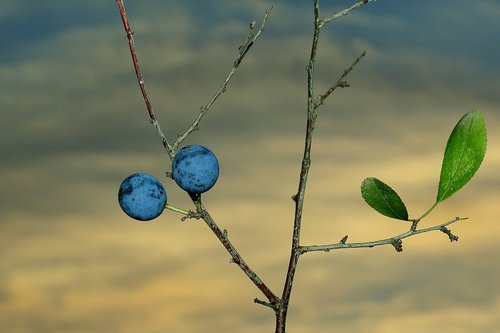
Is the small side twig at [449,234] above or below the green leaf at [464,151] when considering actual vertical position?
below

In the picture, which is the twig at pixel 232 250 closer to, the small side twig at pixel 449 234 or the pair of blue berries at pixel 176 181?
the pair of blue berries at pixel 176 181

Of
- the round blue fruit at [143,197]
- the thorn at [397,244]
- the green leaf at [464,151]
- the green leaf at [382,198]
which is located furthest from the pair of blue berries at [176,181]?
the green leaf at [464,151]

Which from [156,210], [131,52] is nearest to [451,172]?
[156,210]

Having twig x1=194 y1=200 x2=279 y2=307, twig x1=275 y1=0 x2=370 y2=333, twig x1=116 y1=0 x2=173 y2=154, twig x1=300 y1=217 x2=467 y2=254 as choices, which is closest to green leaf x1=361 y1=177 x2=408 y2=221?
twig x1=300 y1=217 x2=467 y2=254

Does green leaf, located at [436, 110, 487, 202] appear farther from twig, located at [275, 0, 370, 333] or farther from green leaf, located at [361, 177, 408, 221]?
twig, located at [275, 0, 370, 333]

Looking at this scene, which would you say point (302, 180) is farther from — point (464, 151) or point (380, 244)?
point (464, 151)

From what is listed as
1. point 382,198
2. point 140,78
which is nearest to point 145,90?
point 140,78
